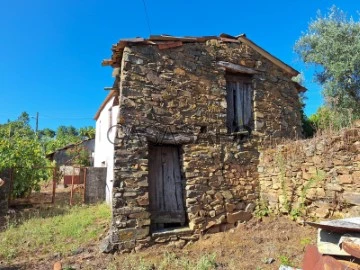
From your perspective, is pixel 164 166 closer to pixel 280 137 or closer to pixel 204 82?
pixel 204 82

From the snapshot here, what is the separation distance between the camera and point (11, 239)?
19.7 ft

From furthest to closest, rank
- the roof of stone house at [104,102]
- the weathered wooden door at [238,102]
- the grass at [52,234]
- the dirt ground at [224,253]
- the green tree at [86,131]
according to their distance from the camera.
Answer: the green tree at [86,131] < the roof of stone house at [104,102] < the weathered wooden door at [238,102] < the grass at [52,234] < the dirt ground at [224,253]

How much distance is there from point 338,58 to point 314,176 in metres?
6.58

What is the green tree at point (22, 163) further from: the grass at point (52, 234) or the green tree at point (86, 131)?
the green tree at point (86, 131)

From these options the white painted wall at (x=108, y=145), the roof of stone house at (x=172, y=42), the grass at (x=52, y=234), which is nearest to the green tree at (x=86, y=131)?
the white painted wall at (x=108, y=145)

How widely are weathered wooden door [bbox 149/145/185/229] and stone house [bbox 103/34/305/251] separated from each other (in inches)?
0.9

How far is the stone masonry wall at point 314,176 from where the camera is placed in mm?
4648

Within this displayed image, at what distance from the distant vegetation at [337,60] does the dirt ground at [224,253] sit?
17.4 ft

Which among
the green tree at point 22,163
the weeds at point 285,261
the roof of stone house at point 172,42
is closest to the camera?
the weeds at point 285,261

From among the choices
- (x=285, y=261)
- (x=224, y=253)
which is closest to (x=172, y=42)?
(x=224, y=253)

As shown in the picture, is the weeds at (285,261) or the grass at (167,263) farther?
the grass at (167,263)


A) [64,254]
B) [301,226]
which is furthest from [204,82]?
[64,254]

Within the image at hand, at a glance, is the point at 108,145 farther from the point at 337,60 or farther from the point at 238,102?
the point at 337,60

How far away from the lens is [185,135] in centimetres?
614
